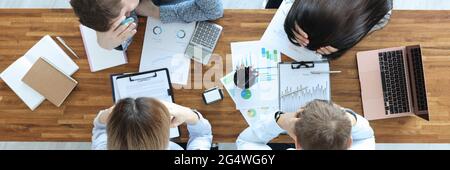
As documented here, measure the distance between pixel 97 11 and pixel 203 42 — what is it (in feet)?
1.43

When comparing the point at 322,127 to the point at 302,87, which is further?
the point at 302,87

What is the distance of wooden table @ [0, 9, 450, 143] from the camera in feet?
5.08

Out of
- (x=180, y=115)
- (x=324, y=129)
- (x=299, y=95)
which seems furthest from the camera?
(x=299, y=95)

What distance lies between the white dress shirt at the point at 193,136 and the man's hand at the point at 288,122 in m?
0.27

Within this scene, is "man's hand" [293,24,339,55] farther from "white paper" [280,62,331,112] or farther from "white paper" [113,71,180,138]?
"white paper" [113,71,180,138]

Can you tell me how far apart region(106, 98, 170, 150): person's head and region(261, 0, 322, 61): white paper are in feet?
1.84

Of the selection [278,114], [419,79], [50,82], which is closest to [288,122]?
[278,114]

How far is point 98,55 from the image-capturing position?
159 cm

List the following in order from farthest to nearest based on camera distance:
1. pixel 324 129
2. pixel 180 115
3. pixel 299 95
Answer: pixel 299 95, pixel 180 115, pixel 324 129

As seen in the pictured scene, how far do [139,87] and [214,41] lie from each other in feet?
1.12

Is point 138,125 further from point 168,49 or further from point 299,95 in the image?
point 299,95
